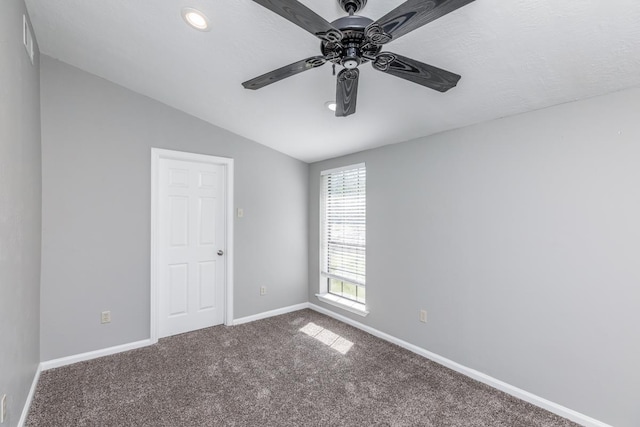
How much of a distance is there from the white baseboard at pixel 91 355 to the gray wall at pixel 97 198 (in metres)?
0.04

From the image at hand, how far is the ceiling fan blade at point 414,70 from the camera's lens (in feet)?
4.58

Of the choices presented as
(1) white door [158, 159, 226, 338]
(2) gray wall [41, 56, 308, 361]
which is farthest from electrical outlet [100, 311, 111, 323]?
(1) white door [158, 159, 226, 338]

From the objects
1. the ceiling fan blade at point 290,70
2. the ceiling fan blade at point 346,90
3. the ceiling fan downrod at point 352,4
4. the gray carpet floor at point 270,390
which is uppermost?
the ceiling fan downrod at point 352,4

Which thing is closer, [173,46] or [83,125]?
[173,46]

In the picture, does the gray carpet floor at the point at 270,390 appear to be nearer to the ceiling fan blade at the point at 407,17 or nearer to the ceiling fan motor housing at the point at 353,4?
the ceiling fan blade at the point at 407,17

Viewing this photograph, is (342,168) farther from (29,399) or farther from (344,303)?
(29,399)

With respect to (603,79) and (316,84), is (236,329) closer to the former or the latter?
(316,84)

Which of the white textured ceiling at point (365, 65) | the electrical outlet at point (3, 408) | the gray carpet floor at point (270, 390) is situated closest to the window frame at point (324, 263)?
the gray carpet floor at point (270, 390)

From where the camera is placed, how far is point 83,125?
9.46 ft

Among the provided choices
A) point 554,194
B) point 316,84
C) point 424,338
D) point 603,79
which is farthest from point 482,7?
point 424,338

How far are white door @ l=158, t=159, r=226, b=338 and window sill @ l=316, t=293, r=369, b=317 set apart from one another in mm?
1379

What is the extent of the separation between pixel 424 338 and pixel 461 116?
2100mm

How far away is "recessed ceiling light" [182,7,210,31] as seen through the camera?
6.09 feet

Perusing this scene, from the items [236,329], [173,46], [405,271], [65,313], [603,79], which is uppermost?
[173,46]
